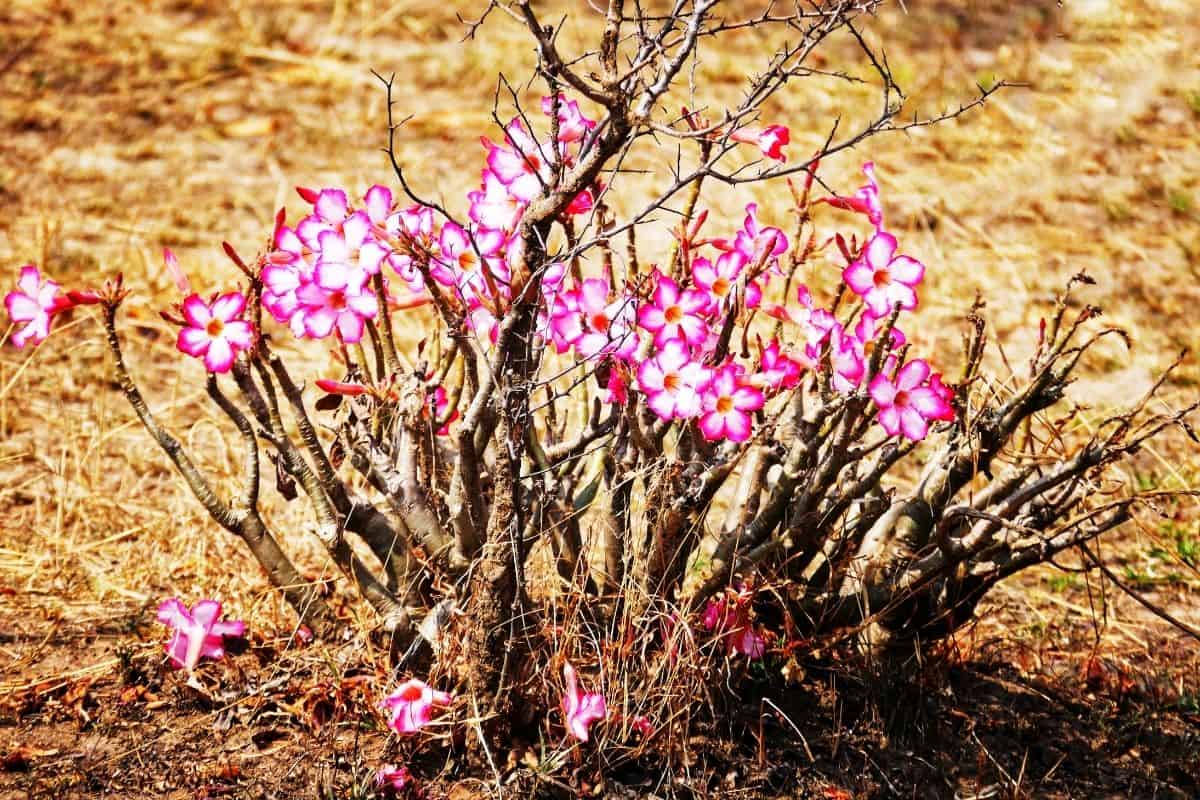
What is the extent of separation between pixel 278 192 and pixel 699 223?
369cm

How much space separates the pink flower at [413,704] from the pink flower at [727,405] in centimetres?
75

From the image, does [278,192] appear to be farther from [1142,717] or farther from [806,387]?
[1142,717]

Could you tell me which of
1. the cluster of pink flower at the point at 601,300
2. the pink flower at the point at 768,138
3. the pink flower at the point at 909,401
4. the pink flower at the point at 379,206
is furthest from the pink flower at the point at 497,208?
the pink flower at the point at 909,401

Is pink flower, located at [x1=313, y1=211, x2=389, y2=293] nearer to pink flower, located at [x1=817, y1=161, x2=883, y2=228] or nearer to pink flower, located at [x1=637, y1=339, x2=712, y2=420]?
pink flower, located at [x1=637, y1=339, x2=712, y2=420]

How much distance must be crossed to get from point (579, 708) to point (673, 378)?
0.67 m

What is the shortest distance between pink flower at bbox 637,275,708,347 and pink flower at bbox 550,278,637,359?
4cm

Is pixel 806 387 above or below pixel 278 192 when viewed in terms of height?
below

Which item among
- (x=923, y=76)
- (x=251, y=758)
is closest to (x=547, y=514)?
(x=251, y=758)

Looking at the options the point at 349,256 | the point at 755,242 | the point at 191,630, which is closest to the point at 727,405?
the point at 755,242

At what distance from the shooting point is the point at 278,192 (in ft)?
18.4

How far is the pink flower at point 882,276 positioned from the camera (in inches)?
92.1

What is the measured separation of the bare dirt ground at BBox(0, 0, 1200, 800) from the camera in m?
2.68

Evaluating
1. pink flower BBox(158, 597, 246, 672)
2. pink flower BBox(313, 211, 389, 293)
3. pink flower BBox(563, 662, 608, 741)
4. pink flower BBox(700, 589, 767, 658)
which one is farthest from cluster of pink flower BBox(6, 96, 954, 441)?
pink flower BBox(158, 597, 246, 672)

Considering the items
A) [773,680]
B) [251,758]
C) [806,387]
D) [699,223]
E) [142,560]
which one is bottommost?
[251,758]
